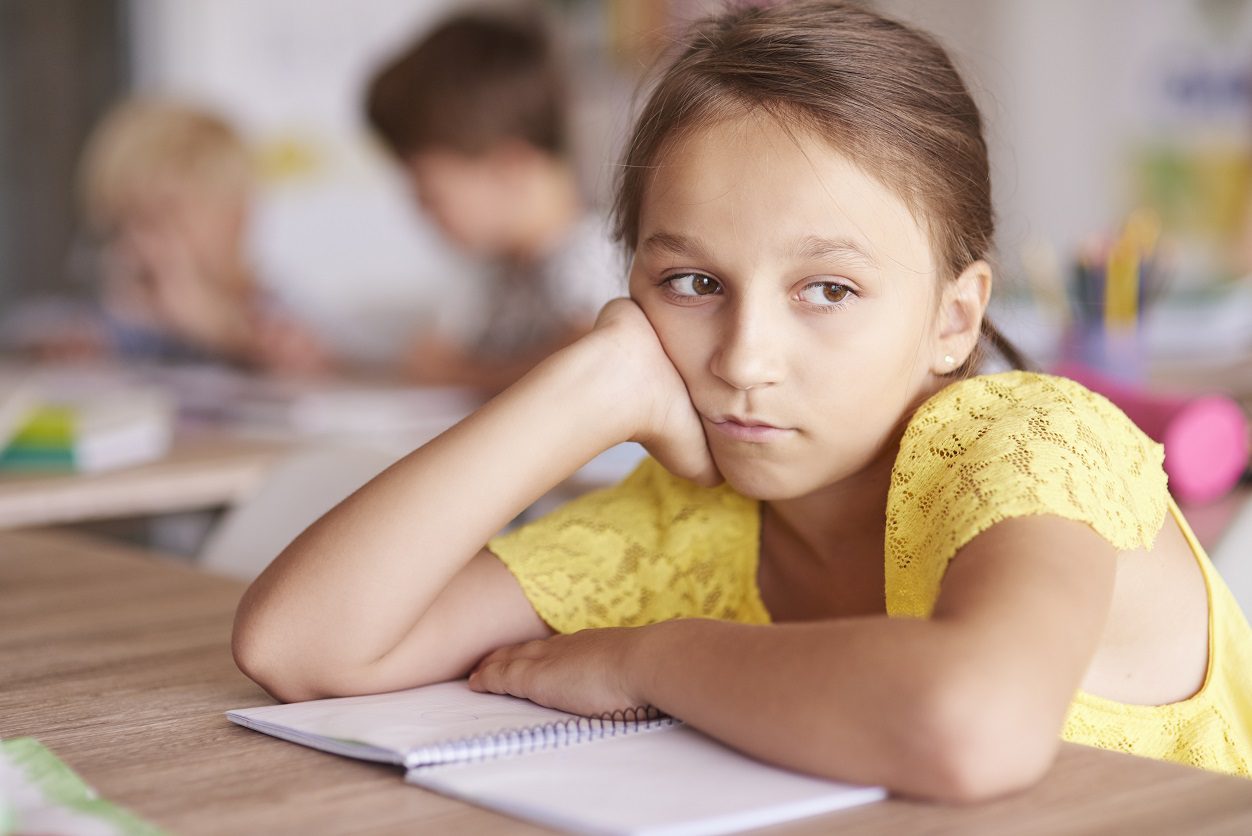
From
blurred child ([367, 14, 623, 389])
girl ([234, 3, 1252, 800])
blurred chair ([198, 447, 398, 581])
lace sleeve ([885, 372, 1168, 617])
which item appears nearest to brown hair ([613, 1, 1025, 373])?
girl ([234, 3, 1252, 800])

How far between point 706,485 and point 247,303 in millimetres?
2305

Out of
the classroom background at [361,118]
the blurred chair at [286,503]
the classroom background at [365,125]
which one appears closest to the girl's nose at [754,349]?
the blurred chair at [286,503]

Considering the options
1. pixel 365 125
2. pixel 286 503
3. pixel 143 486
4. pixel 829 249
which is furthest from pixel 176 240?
pixel 829 249

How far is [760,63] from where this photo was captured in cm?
96

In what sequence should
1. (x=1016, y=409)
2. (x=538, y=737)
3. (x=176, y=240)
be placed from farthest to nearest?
(x=176, y=240) → (x=1016, y=409) → (x=538, y=737)

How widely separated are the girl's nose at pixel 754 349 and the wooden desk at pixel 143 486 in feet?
2.53

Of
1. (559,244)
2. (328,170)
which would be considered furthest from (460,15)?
(328,170)

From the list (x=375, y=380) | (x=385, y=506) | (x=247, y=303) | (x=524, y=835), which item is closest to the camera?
(x=524, y=835)

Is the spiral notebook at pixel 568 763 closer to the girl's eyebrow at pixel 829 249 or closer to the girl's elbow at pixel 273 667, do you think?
the girl's elbow at pixel 273 667

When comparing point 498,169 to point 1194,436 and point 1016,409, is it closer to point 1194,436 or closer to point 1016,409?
point 1194,436

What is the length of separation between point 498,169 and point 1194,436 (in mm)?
1581

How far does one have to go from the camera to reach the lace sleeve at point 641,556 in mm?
1039

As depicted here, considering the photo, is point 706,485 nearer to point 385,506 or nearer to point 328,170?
point 385,506

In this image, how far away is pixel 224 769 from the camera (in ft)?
2.41
